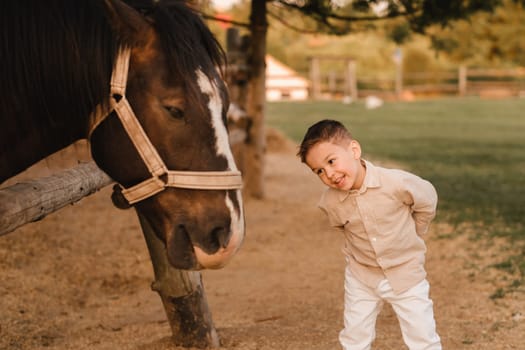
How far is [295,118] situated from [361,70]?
20489mm

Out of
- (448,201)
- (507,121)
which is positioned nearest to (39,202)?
(448,201)

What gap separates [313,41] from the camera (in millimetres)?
46656

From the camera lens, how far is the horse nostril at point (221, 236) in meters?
2.19

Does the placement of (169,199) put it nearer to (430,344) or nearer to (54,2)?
(54,2)

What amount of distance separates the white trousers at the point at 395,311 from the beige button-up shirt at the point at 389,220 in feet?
0.12

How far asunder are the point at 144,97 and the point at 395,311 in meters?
1.43

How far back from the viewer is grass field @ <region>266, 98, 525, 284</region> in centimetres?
687

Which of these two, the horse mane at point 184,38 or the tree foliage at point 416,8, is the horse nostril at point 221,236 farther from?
the tree foliage at point 416,8

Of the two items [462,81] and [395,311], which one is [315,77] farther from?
[395,311]

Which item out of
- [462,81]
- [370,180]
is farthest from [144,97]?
[462,81]

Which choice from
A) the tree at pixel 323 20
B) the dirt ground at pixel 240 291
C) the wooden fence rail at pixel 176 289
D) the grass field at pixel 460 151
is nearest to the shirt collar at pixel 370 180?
the dirt ground at pixel 240 291

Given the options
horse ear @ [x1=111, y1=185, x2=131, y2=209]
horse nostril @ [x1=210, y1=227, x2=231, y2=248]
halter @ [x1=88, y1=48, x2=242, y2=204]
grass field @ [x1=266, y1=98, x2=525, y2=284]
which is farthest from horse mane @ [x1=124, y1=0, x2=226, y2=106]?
grass field @ [x1=266, y1=98, x2=525, y2=284]

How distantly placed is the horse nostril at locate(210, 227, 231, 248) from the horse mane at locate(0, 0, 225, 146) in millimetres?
423

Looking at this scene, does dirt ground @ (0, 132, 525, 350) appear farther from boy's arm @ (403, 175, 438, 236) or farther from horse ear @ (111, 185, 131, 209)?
horse ear @ (111, 185, 131, 209)
